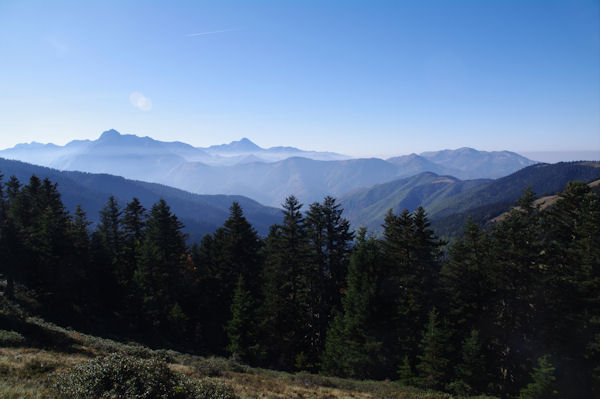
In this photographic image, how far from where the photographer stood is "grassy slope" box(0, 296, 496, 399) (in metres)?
10.4

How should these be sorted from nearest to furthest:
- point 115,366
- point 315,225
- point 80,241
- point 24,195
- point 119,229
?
point 115,366, point 315,225, point 80,241, point 24,195, point 119,229

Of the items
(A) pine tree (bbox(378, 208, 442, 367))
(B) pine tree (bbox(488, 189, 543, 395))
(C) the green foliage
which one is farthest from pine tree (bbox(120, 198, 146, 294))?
(C) the green foliage

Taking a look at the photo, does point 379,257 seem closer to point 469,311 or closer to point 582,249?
point 469,311

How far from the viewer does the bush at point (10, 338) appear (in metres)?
15.0

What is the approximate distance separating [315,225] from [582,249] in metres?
19.8

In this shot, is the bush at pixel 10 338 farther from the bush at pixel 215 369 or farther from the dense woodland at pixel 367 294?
the dense woodland at pixel 367 294

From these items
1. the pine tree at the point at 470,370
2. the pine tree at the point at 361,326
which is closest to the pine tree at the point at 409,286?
the pine tree at the point at 361,326

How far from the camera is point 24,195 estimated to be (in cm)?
3619

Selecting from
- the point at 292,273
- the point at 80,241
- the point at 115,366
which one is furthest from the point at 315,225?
the point at 80,241

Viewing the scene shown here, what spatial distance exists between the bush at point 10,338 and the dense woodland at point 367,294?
550 inches

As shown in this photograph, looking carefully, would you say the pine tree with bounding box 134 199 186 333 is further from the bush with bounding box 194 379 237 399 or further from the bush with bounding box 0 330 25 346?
the bush with bounding box 194 379 237 399

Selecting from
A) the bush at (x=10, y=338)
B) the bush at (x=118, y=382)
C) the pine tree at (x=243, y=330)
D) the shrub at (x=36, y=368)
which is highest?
the bush at (x=118, y=382)

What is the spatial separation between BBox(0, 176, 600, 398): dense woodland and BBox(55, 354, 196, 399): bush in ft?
52.1

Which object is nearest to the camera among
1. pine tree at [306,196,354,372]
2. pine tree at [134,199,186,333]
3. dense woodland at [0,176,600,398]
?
dense woodland at [0,176,600,398]
